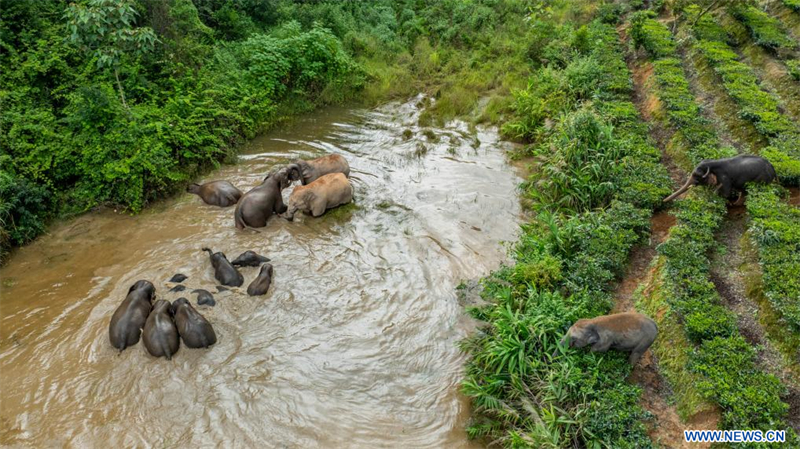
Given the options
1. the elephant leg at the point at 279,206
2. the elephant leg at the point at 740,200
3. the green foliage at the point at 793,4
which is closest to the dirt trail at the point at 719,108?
the elephant leg at the point at 740,200

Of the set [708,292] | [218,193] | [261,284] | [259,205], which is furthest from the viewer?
[218,193]

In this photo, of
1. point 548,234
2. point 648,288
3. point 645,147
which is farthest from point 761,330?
point 645,147

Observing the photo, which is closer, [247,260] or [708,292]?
[708,292]

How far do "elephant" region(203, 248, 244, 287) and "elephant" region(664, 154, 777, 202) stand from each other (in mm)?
8247

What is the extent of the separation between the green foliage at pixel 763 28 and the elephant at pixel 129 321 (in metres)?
18.8

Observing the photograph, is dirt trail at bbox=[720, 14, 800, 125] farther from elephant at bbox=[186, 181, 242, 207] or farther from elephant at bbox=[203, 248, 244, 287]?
elephant at bbox=[186, 181, 242, 207]

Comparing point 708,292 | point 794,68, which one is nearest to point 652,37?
point 794,68

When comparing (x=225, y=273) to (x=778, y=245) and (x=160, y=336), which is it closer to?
(x=160, y=336)

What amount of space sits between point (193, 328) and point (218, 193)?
169 inches

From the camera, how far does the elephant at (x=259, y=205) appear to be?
929 cm

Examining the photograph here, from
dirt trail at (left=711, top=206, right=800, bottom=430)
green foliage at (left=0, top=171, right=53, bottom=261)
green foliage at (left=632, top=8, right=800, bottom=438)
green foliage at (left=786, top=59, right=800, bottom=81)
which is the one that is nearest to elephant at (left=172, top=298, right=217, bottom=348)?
green foliage at (left=0, top=171, right=53, bottom=261)

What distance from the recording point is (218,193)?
1007 centimetres

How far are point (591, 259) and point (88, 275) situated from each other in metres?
8.70

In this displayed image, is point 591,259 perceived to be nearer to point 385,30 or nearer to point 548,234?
point 548,234
